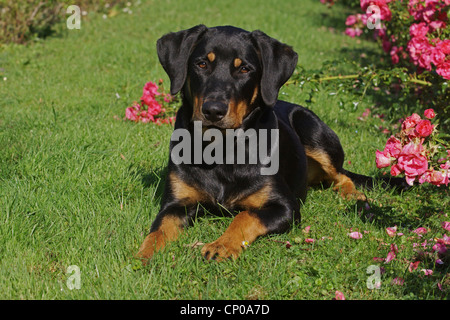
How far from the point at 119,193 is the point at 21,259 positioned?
111 cm

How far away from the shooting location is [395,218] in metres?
3.91

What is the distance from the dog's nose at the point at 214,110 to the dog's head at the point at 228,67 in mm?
56

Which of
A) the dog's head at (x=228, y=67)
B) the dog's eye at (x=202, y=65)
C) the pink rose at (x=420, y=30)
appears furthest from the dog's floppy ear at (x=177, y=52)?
the pink rose at (x=420, y=30)

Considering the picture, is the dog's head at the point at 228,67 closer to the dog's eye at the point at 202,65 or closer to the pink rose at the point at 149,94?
the dog's eye at the point at 202,65

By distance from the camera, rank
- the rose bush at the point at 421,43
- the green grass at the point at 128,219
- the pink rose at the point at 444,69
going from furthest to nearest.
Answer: the rose bush at the point at 421,43 → the pink rose at the point at 444,69 → the green grass at the point at 128,219

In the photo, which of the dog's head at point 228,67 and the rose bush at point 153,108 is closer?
the dog's head at point 228,67

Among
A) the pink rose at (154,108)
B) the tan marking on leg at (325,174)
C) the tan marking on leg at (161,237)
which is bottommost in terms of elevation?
the tan marking on leg at (325,174)

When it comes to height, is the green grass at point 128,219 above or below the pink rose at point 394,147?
below

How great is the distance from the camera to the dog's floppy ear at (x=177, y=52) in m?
3.79

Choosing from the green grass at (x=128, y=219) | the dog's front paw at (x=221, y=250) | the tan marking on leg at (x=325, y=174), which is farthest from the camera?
the tan marking on leg at (x=325, y=174)

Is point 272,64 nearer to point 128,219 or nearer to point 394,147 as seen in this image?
point 394,147

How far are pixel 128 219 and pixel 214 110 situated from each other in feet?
3.20

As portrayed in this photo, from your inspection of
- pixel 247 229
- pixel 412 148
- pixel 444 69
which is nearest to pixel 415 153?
pixel 412 148

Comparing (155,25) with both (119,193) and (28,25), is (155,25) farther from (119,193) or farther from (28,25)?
(119,193)
